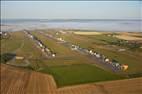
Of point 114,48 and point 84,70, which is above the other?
point 114,48

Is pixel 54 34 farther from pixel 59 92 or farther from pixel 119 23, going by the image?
pixel 59 92

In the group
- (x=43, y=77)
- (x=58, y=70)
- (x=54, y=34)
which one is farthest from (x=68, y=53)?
(x=54, y=34)

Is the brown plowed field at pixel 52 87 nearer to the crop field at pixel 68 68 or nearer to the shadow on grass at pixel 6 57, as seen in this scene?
the crop field at pixel 68 68

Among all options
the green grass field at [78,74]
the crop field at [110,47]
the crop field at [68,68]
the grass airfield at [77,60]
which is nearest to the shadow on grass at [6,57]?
the crop field at [68,68]

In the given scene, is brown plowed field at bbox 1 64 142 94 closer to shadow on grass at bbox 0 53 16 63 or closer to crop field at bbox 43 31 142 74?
crop field at bbox 43 31 142 74

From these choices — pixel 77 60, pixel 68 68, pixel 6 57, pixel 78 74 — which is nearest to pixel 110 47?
pixel 77 60

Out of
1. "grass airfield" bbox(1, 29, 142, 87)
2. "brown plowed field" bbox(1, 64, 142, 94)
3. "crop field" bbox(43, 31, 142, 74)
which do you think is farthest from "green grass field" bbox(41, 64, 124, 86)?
"crop field" bbox(43, 31, 142, 74)
